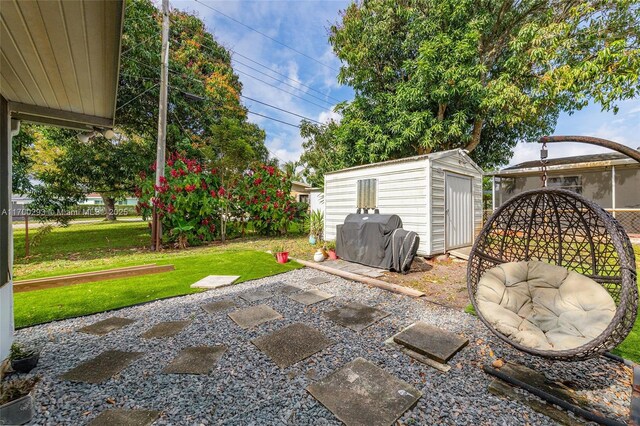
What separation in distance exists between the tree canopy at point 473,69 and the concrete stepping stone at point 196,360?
28.1 feet

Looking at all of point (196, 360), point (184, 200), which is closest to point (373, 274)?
point (196, 360)

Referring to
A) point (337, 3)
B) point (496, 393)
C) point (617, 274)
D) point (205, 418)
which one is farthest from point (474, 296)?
point (337, 3)

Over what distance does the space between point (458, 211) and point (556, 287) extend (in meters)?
4.59

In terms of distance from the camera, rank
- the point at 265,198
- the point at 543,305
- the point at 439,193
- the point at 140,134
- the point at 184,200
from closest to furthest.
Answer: the point at 543,305, the point at 439,193, the point at 184,200, the point at 265,198, the point at 140,134

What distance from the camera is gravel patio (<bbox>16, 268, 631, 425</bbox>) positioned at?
1.67 m

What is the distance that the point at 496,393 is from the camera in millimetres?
1867

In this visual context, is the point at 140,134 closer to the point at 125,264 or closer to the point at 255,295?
the point at 125,264

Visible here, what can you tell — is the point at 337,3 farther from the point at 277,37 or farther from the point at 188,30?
the point at 188,30

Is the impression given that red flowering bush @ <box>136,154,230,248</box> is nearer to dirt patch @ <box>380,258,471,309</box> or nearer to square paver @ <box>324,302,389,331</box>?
dirt patch @ <box>380,258,471,309</box>

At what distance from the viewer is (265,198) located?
955 centimetres

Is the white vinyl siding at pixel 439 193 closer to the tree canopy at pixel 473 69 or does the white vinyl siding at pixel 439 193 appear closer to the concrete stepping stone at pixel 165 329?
the tree canopy at pixel 473 69

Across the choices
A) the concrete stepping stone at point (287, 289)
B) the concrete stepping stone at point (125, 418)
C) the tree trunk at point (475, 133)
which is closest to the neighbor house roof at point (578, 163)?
the tree trunk at point (475, 133)

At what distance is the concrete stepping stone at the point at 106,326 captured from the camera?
2832 millimetres

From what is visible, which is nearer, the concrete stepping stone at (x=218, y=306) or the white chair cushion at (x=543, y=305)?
the white chair cushion at (x=543, y=305)
